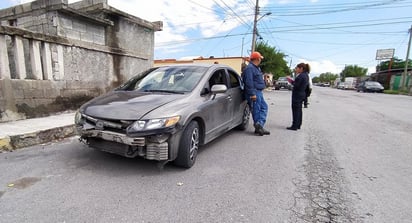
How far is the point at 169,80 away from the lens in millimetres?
3906

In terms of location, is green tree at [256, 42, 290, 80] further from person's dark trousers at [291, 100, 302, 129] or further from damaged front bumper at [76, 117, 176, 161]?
damaged front bumper at [76, 117, 176, 161]

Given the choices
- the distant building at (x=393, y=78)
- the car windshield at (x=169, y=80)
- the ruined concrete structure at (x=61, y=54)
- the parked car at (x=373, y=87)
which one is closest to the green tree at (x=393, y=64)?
the distant building at (x=393, y=78)

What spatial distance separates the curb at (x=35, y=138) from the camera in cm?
378

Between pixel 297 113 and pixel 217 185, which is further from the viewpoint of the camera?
pixel 297 113

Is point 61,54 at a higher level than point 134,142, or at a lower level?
higher

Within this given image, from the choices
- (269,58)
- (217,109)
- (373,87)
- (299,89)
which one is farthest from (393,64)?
(217,109)

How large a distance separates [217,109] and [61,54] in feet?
15.0

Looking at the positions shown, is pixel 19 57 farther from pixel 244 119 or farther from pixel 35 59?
pixel 244 119

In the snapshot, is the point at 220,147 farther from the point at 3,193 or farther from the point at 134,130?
the point at 3,193

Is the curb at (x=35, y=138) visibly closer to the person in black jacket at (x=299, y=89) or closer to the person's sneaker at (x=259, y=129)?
the person's sneaker at (x=259, y=129)

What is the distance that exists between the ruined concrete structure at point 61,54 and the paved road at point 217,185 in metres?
1.83

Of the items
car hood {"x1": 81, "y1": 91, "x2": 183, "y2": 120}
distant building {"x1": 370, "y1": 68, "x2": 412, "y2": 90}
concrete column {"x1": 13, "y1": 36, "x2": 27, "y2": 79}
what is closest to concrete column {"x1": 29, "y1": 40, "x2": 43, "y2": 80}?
concrete column {"x1": 13, "y1": 36, "x2": 27, "y2": 79}

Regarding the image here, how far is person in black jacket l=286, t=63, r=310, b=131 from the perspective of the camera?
5.63 meters

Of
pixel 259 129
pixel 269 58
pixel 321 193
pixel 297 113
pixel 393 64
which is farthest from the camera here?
pixel 393 64
